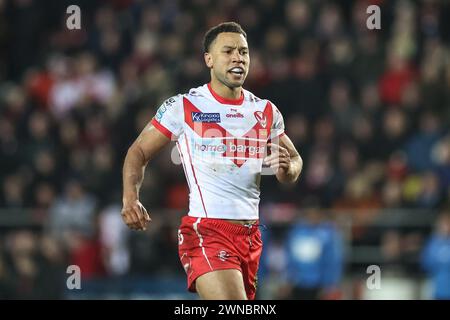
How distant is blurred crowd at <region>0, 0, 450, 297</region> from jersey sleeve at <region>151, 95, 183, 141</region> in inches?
311

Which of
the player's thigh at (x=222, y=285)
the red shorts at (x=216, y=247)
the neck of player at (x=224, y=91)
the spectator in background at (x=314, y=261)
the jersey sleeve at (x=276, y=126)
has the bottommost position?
the spectator in background at (x=314, y=261)

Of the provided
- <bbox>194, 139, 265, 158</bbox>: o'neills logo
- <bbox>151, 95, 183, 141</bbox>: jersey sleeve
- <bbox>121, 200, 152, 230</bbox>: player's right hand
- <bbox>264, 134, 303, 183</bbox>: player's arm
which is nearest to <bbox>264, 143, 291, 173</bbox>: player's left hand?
<bbox>264, 134, 303, 183</bbox>: player's arm

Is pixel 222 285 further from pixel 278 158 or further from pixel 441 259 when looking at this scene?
pixel 441 259

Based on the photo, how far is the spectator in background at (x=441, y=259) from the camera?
15.4 m

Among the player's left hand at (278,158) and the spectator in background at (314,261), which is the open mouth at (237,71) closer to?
A: the player's left hand at (278,158)

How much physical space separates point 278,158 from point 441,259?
767 cm

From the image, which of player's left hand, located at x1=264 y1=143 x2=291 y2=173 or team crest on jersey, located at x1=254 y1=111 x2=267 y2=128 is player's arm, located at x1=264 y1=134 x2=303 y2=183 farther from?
team crest on jersey, located at x1=254 y1=111 x2=267 y2=128

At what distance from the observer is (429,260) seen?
1566cm

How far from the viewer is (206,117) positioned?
8.70 meters

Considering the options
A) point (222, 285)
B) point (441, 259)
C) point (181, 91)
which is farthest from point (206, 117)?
point (181, 91)

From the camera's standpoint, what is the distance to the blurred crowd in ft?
55.7

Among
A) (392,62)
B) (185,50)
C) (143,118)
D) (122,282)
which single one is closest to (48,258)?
(122,282)

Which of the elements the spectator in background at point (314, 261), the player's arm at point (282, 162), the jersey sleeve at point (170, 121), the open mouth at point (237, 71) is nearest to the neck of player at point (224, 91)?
the open mouth at point (237, 71)

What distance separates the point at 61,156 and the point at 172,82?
7.15ft
